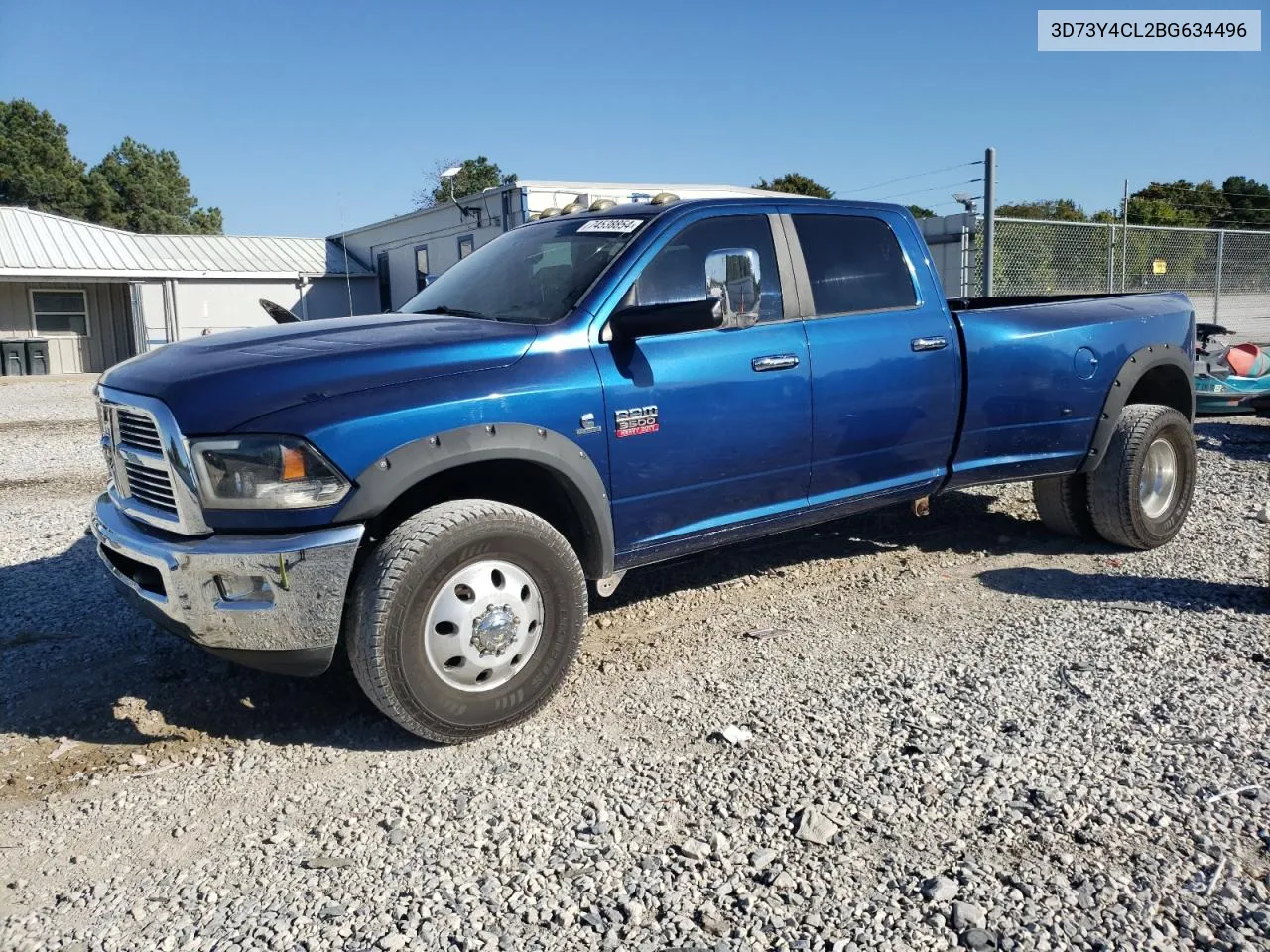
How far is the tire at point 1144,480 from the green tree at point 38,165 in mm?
59538

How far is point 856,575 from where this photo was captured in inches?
219

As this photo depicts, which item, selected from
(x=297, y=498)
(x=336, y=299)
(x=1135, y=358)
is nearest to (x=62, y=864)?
(x=297, y=498)

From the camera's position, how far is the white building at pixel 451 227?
744 inches

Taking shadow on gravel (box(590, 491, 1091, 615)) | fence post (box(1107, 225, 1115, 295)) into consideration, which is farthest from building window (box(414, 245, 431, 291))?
shadow on gravel (box(590, 491, 1091, 615))

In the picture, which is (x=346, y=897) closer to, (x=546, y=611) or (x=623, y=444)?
(x=546, y=611)

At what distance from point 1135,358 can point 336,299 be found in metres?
27.8

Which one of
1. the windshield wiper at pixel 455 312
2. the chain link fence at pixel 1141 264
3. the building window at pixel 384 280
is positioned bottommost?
the windshield wiper at pixel 455 312

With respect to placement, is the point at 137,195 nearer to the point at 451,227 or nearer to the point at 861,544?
the point at 451,227

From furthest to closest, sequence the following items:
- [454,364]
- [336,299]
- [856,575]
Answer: [336,299] < [856,575] < [454,364]

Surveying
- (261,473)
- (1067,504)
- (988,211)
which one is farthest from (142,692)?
(988,211)

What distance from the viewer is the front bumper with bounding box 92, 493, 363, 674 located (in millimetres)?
3197

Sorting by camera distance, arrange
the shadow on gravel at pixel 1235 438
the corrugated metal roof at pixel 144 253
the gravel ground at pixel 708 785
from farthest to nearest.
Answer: the corrugated metal roof at pixel 144 253 < the shadow on gravel at pixel 1235 438 < the gravel ground at pixel 708 785

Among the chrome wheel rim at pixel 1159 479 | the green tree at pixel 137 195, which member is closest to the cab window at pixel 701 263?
the chrome wheel rim at pixel 1159 479

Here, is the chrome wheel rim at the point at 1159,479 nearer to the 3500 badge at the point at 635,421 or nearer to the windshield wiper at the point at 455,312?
the 3500 badge at the point at 635,421
